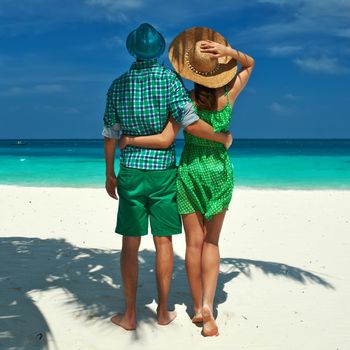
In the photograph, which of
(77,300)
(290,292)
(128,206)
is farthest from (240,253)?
Result: (128,206)

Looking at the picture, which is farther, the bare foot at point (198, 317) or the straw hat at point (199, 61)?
the bare foot at point (198, 317)

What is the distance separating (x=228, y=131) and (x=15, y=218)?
610 cm

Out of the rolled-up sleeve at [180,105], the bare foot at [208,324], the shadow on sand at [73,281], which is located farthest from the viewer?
the shadow on sand at [73,281]

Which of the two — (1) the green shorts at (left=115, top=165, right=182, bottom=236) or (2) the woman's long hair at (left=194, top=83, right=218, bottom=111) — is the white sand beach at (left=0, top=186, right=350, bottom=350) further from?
(2) the woman's long hair at (left=194, top=83, right=218, bottom=111)

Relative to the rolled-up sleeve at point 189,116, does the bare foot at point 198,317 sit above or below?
below

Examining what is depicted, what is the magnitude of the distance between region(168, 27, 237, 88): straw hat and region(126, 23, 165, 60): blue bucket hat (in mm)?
175

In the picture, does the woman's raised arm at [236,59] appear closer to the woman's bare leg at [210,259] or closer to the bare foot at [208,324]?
the woman's bare leg at [210,259]

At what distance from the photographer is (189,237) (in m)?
3.80

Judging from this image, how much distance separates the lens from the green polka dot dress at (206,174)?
367 centimetres

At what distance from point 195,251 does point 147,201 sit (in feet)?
1.71

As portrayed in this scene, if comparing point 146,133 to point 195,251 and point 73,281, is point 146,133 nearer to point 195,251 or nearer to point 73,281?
point 195,251

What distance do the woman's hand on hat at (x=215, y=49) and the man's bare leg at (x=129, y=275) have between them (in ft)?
4.54

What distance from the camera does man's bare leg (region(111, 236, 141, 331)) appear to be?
12.2 ft

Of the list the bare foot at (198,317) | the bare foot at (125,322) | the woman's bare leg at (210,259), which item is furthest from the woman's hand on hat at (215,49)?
the bare foot at (125,322)
